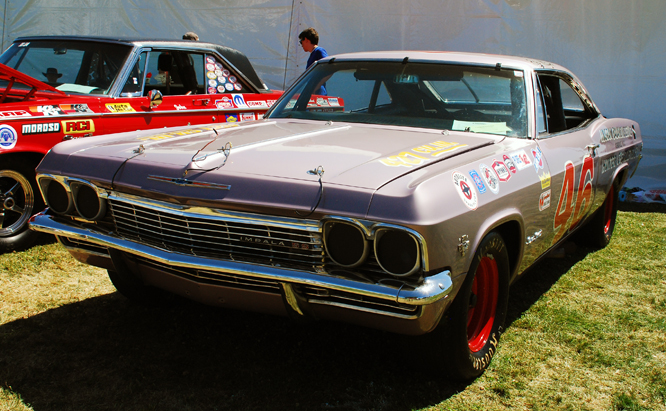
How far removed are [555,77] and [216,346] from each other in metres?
2.71

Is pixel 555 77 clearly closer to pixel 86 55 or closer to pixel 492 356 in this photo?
pixel 492 356

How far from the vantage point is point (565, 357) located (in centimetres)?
281

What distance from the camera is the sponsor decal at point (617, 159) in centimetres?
378

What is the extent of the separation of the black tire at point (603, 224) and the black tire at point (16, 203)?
166 inches

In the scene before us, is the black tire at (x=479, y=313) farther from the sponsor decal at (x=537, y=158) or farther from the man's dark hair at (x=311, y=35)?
the man's dark hair at (x=311, y=35)

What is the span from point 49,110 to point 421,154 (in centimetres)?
297

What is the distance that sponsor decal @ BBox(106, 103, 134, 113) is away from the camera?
4.39 m

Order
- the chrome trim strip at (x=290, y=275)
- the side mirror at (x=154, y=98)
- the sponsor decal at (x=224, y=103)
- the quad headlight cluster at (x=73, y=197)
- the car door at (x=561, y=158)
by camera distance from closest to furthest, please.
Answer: the chrome trim strip at (x=290, y=275), the quad headlight cluster at (x=73, y=197), the car door at (x=561, y=158), the side mirror at (x=154, y=98), the sponsor decal at (x=224, y=103)

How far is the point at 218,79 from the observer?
5.32 m

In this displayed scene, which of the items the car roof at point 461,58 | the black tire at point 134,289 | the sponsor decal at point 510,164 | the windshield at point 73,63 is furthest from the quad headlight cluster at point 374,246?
the windshield at point 73,63

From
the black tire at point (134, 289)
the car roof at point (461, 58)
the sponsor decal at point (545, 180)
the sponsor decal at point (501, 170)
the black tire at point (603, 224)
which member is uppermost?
the car roof at point (461, 58)

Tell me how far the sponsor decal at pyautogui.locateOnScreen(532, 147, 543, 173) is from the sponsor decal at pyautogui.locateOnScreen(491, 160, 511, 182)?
0.32 meters

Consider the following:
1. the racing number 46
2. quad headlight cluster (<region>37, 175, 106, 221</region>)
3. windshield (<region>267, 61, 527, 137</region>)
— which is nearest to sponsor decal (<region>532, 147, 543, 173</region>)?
windshield (<region>267, 61, 527, 137</region>)

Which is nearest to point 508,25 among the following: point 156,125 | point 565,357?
point 156,125
